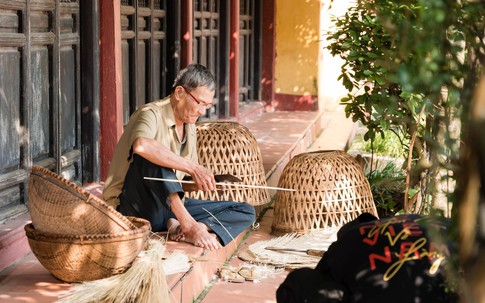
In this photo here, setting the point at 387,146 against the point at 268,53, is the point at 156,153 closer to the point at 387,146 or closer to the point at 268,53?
the point at 387,146

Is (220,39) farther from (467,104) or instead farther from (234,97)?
(467,104)

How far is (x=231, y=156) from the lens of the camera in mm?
7016

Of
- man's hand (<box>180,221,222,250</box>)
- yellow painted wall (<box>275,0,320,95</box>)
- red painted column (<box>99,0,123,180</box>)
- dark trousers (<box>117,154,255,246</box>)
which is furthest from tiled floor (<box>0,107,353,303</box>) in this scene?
yellow painted wall (<box>275,0,320,95</box>)

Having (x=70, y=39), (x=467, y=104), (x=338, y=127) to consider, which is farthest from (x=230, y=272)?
(x=338, y=127)

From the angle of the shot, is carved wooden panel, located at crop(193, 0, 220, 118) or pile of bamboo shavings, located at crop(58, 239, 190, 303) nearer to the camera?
pile of bamboo shavings, located at crop(58, 239, 190, 303)

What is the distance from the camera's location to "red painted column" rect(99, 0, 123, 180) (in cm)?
678

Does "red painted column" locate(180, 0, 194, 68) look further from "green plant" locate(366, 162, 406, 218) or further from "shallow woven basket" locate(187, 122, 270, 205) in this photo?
"green plant" locate(366, 162, 406, 218)

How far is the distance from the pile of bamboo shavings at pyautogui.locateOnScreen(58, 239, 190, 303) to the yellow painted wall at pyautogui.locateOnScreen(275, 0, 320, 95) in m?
9.08

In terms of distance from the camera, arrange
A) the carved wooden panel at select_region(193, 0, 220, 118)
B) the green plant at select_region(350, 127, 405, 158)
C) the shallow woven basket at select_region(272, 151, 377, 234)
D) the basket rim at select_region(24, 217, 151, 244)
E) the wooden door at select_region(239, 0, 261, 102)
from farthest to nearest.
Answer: the wooden door at select_region(239, 0, 261, 102) < the green plant at select_region(350, 127, 405, 158) < the carved wooden panel at select_region(193, 0, 220, 118) < the shallow woven basket at select_region(272, 151, 377, 234) < the basket rim at select_region(24, 217, 151, 244)

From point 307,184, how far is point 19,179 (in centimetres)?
209

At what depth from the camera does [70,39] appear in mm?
6441

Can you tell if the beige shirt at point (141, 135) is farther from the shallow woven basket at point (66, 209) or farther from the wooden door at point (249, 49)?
the wooden door at point (249, 49)

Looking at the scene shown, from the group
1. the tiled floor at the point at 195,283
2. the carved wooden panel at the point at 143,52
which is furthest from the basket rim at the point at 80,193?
the carved wooden panel at the point at 143,52

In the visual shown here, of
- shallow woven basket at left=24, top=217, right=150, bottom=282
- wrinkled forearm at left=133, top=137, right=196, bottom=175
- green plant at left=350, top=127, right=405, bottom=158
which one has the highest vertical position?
wrinkled forearm at left=133, top=137, right=196, bottom=175
